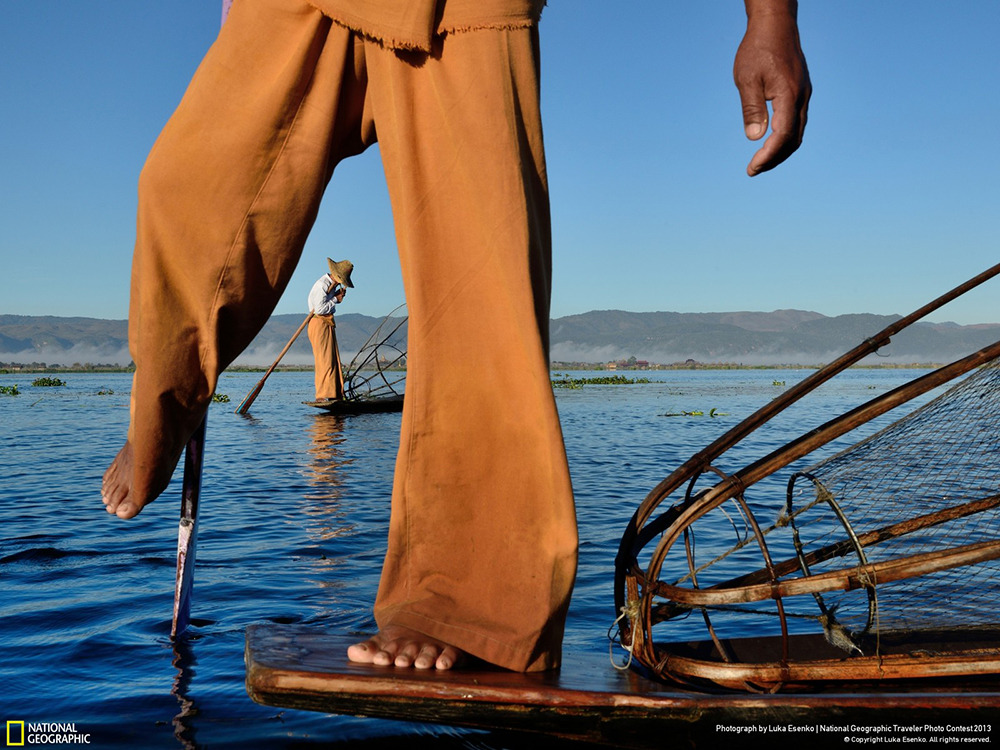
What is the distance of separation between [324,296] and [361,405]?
103 inches

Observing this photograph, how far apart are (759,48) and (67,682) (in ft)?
7.50

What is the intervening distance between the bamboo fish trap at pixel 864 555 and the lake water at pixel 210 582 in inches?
19.5

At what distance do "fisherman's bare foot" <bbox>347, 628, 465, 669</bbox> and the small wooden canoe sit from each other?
15770 millimetres

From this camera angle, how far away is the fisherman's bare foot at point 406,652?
1.64m

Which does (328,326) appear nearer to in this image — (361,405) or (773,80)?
(361,405)

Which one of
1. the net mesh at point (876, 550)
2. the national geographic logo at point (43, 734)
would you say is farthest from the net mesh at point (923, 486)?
the national geographic logo at point (43, 734)

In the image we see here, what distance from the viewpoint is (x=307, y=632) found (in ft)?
6.48

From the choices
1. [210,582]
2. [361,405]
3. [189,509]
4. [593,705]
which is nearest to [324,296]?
[361,405]

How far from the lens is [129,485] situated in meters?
2.09

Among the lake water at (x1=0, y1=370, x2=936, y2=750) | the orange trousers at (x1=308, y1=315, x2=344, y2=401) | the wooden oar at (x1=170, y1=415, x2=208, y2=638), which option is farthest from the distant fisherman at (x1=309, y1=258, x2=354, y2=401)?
the wooden oar at (x1=170, y1=415, x2=208, y2=638)

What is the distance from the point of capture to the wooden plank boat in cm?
149

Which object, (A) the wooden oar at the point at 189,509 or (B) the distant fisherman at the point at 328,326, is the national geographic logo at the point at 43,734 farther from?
(B) the distant fisherman at the point at 328,326

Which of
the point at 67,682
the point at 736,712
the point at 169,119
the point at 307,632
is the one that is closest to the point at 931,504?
the point at 736,712

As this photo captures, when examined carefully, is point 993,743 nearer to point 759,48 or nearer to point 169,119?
point 759,48
